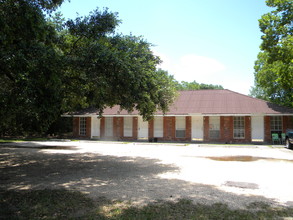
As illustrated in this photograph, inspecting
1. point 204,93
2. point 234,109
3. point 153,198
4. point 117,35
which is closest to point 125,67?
point 117,35

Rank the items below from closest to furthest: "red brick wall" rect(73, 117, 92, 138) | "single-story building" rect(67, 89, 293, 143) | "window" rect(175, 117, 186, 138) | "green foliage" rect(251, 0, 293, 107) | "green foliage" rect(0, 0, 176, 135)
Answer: "green foliage" rect(0, 0, 176, 135), "green foliage" rect(251, 0, 293, 107), "single-story building" rect(67, 89, 293, 143), "window" rect(175, 117, 186, 138), "red brick wall" rect(73, 117, 92, 138)

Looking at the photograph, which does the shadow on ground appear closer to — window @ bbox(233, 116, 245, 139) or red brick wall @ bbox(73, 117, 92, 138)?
window @ bbox(233, 116, 245, 139)

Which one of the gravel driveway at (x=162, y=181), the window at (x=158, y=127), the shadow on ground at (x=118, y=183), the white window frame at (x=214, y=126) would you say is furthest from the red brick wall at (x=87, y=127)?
the shadow on ground at (x=118, y=183)

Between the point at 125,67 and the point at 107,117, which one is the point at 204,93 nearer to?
the point at 107,117

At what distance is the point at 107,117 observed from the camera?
27.9 metres

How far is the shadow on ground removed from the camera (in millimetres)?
5964

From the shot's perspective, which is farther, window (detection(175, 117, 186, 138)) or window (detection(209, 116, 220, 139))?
window (detection(175, 117, 186, 138))

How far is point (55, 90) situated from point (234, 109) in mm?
19584

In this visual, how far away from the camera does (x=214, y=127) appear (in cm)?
2447

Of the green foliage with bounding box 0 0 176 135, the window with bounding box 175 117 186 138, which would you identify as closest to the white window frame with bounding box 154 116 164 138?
the window with bounding box 175 117 186 138

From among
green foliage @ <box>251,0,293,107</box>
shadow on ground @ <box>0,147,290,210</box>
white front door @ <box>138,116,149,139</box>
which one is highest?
green foliage @ <box>251,0,293,107</box>

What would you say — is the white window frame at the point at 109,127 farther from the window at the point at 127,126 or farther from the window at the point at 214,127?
the window at the point at 214,127

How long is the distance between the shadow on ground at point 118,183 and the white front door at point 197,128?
46.9ft

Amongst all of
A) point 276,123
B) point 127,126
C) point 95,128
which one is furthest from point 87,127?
point 276,123
